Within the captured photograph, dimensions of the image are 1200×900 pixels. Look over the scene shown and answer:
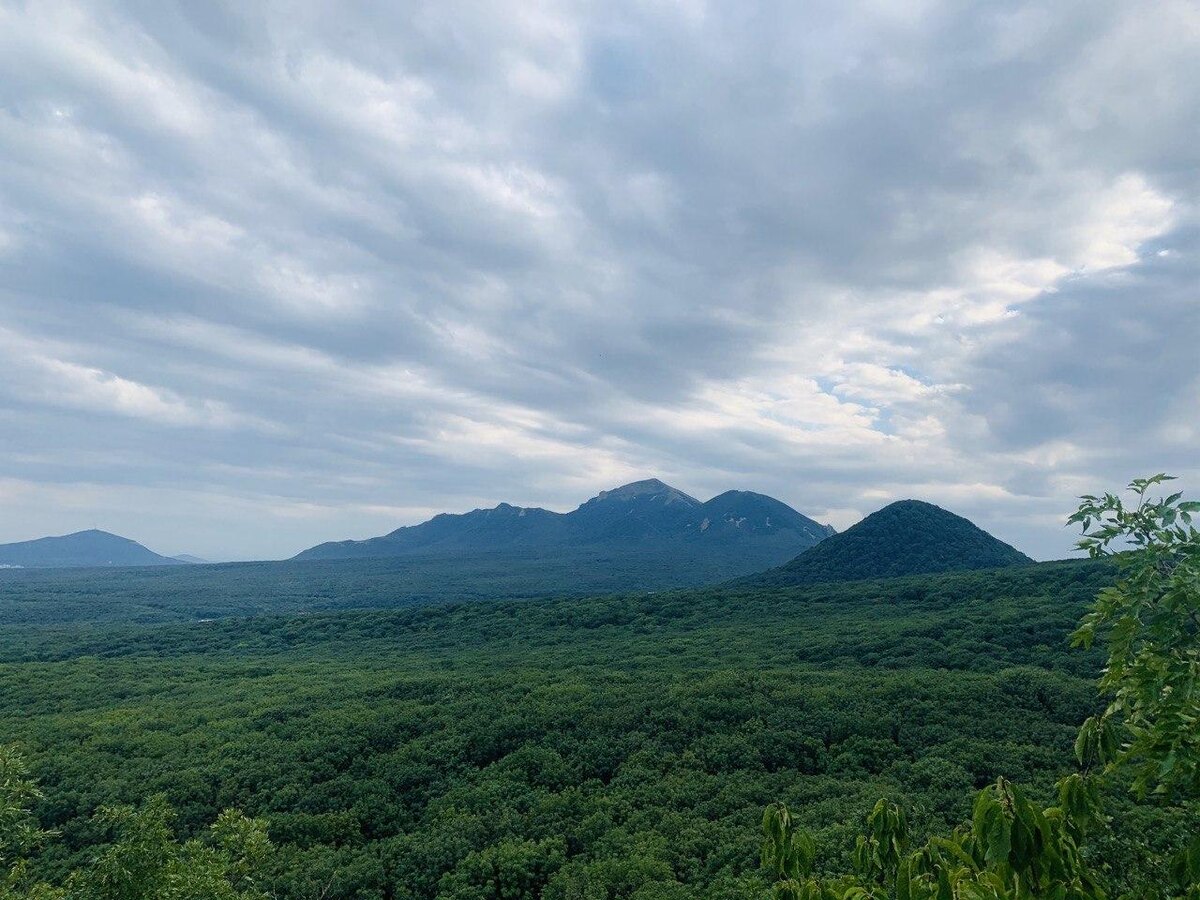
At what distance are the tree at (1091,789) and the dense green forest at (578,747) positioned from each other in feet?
35.0

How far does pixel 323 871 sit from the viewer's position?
69.2 ft

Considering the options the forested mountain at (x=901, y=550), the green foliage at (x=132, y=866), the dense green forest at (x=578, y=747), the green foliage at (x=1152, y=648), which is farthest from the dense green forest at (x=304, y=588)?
the green foliage at (x=1152, y=648)

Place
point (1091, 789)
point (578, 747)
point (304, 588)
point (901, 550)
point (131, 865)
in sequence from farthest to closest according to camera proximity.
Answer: point (304, 588) → point (901, 550) → point (578, 747) → point (131, 865) → point (1091, 789)

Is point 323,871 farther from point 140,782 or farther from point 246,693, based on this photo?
point 246,693

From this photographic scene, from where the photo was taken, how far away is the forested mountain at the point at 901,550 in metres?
110

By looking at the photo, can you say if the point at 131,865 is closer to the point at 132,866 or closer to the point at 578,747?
the point at 132,866

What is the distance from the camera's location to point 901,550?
381ft

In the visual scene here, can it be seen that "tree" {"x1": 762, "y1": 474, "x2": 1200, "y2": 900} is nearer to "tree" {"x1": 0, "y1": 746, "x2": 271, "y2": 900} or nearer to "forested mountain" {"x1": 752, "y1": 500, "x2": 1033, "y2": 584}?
"tree" {"x1": 0, "y1": 746, "x2": 271, "y2": 900}

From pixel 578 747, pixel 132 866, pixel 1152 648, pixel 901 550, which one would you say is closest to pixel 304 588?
pixel 901 550

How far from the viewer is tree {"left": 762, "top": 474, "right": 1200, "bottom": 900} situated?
455 cm

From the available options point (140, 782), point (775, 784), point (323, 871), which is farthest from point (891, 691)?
point (140, 782)

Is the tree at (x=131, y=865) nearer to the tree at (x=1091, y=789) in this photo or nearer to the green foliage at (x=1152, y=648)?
the tree at (x=1091, y=789)

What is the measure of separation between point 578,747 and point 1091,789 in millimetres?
28001

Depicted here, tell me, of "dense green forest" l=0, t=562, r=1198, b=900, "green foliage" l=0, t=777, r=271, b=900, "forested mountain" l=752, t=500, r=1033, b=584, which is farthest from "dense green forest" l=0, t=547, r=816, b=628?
"green foliage" l=0, t=777, r=271, b=900
